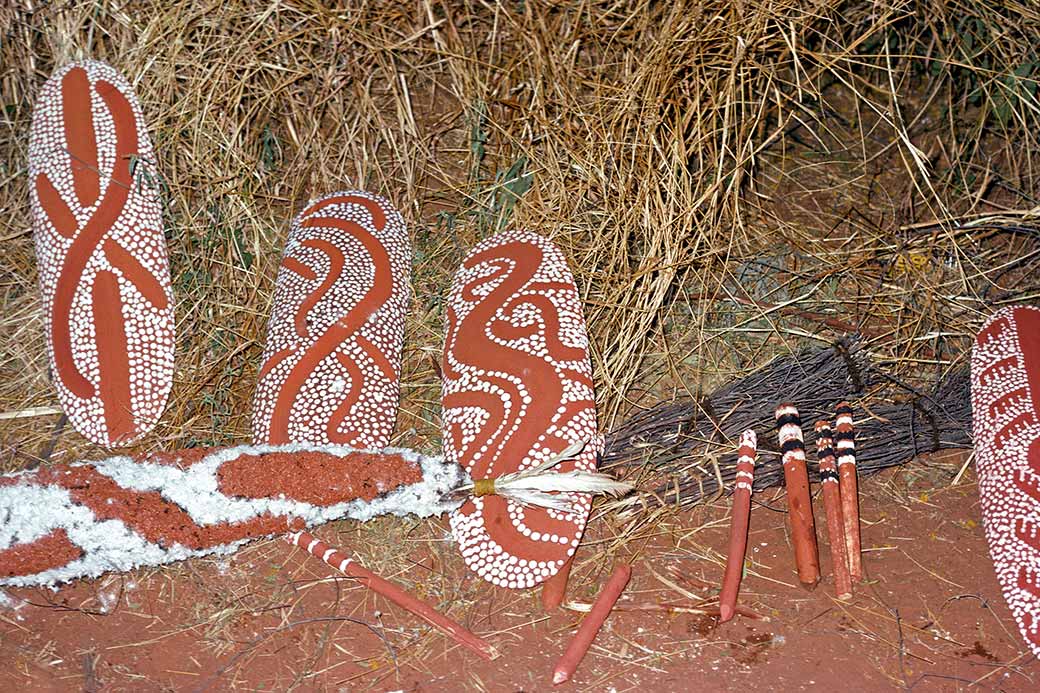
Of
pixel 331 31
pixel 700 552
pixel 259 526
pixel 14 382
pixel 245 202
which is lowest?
pixel 700 552

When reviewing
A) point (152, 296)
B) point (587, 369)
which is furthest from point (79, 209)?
point (587, 369)

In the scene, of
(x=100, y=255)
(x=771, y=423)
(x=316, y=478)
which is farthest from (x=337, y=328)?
(x=771, y=423)

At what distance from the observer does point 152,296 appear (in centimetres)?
237

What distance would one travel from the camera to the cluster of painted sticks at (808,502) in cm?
191

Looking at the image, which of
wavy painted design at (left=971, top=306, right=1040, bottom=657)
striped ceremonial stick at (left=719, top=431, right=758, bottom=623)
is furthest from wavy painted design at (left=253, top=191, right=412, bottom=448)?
wavy painted design at (left=971, top=306, right=1040, bottom=657)

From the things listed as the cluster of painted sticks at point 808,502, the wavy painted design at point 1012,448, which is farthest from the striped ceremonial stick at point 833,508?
the wavy painted design at point 1012,448

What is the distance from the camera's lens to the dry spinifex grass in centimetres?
235

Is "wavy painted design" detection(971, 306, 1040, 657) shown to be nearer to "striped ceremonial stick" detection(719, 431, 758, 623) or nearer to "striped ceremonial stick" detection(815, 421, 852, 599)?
"striped ceremonial stick" detection(815, 421, 852, 599)

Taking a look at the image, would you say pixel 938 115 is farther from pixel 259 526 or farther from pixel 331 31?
pixel 259 526

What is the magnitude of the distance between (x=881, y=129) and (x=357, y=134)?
153 centimetres

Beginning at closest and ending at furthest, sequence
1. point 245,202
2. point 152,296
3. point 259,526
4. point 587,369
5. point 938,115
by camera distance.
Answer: point 259,526, point 587,369, point 152,296, point 245,202, point 938,115

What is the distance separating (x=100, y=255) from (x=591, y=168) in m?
1.20

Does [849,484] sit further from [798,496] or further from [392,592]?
[392,592]

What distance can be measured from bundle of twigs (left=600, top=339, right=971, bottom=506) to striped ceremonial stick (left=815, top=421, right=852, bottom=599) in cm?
9
